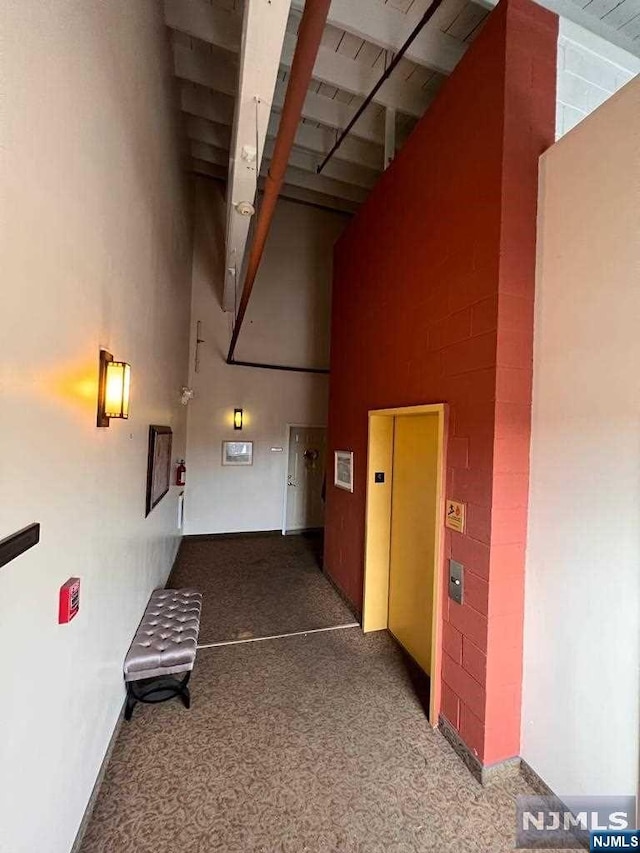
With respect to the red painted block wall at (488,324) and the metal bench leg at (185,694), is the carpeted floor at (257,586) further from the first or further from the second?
the red painted block wall at (488,324)

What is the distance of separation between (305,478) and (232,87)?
205 inches

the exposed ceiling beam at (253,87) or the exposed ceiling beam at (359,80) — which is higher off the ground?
the exposed ceiling beam at (359,80)

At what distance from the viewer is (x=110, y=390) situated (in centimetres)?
156

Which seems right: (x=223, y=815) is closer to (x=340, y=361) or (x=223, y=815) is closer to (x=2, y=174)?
(x=2, y=174)

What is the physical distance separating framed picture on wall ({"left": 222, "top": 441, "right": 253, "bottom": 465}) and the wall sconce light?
4.35 meters

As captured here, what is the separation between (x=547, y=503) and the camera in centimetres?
177

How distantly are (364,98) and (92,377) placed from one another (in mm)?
3636

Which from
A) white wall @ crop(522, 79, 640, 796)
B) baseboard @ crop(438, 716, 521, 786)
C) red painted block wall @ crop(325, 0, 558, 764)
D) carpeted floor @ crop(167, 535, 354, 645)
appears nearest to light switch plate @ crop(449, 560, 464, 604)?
red painted block wall @ crop(325, 0, 558, 764)

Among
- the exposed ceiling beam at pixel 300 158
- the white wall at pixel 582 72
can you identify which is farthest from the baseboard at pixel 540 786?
the exposed ceiling beam at pixel 300 158

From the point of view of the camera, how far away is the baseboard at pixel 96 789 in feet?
4.78

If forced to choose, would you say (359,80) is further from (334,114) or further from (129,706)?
(129,706)

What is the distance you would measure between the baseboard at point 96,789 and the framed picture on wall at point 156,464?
1.26 metres

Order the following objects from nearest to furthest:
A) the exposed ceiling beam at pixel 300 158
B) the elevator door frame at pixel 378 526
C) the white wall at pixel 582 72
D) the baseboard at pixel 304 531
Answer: the white wall at pixel 582 72 → the elevator door frame at pixel 378 526 → the exposed ceiling beam at pixel 300 158 → the baseboard at pixel 304 531

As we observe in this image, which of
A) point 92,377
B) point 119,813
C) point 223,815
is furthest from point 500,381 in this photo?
point 119,813
